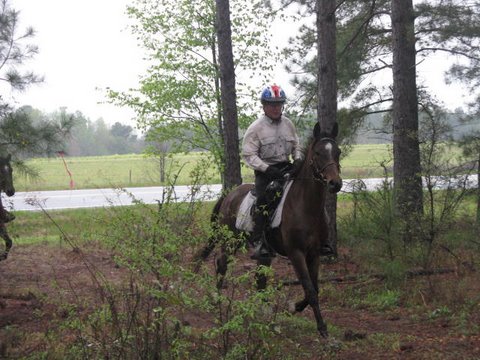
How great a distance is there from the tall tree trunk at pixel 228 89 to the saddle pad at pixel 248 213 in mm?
5045

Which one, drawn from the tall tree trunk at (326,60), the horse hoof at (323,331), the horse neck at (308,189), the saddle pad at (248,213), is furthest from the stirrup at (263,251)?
the tall tree trunk at (326,60)

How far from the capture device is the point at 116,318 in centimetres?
432

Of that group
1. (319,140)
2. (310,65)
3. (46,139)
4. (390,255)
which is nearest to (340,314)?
(390,255)

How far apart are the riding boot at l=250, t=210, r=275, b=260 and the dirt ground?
1.22m

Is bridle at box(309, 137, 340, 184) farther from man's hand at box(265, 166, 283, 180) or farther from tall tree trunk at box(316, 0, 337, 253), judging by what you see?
tall tree trunk at box(316, 0, 337, 253)

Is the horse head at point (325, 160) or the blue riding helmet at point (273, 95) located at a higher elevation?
the blue riding helmet at point (273, 95)

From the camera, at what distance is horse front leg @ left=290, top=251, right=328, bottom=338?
21.9ft

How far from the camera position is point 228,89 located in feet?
43.5

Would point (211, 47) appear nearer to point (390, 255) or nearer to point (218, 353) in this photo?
point (390, 255)

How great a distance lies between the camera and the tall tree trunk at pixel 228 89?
13.1m

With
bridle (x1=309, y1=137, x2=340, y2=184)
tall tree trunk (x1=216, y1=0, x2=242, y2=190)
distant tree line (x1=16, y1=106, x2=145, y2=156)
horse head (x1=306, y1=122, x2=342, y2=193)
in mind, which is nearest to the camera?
horse head (x1=306, y1=122, x2=342, y2=193)

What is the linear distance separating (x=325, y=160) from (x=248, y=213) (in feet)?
5.18

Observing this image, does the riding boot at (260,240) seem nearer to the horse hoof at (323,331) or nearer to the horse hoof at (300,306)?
the horse hoof at (300,306)

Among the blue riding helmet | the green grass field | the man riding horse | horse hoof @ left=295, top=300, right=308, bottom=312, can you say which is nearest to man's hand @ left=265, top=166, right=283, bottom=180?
the man riding horse
